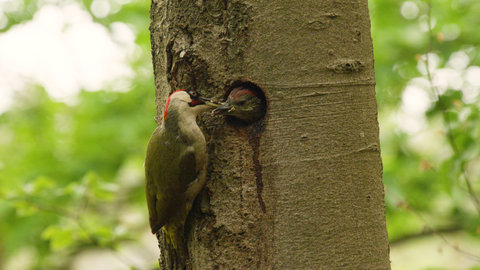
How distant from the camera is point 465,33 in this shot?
3.53 m

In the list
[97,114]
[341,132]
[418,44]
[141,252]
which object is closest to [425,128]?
[418,44]

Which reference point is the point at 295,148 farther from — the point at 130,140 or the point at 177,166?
the point at 130,140

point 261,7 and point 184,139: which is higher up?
point 261,7

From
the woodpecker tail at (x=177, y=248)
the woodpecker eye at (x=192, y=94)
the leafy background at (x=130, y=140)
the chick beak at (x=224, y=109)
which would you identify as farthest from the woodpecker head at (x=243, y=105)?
the leafy background at (x=130, y=140)

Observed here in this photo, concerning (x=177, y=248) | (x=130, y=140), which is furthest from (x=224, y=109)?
(x=130, y=140)

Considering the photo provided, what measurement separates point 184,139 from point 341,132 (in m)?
0.58

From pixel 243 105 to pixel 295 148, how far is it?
0.83ft

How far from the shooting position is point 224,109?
162 cm

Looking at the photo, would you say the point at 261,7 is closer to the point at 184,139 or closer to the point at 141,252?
the point at 184,139

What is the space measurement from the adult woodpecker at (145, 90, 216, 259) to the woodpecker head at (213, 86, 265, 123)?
71 mm

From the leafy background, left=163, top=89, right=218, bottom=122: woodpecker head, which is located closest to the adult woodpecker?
left=163, top=89, right=218, bottom=122: woodpecker head

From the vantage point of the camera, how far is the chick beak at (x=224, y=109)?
1.61m

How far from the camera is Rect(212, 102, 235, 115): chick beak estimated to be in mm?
1608

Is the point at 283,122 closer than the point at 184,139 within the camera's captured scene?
Yes
